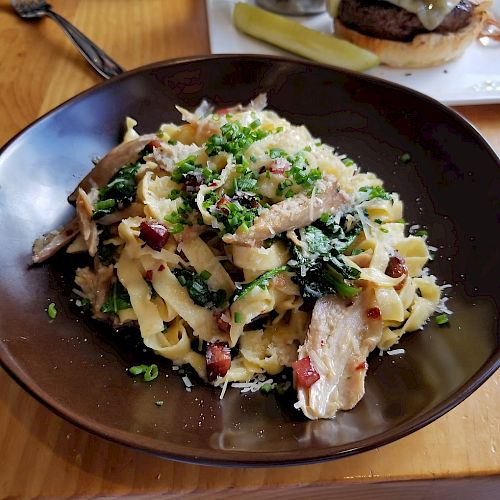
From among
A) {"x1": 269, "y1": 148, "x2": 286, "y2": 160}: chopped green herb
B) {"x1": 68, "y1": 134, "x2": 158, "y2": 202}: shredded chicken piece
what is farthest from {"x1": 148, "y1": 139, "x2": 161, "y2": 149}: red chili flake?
{"x1": 269, "y1": 148, "x2": 286, "y2": 160}: chopped green herb

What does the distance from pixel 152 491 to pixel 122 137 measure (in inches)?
57.7

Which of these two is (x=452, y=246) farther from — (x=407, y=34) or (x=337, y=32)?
(x=337, y=32)

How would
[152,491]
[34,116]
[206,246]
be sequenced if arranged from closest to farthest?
1. [152,491]
2. [206,246]
3. [34,116]

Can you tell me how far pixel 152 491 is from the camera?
173 cm

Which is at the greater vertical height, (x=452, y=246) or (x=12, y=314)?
(x=452, y=246)

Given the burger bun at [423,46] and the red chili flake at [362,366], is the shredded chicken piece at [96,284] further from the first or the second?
the burger bun at [423,46]

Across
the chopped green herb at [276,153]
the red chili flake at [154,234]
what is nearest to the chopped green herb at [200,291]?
the red chili flake at [154,234]

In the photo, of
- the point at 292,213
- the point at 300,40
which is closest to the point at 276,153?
the point at 292,213

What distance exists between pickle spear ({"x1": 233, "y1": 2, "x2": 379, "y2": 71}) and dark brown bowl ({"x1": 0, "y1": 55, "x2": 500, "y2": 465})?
61 cm

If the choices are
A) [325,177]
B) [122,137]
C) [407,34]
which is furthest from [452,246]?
[407,34]

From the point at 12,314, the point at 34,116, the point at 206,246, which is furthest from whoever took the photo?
the point at 34,116

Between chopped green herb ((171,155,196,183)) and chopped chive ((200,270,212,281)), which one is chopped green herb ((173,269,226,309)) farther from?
chopped green herb ((171,155,196,183))

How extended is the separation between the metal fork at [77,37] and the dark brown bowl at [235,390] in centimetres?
66

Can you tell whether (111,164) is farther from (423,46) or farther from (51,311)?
(423,46)
